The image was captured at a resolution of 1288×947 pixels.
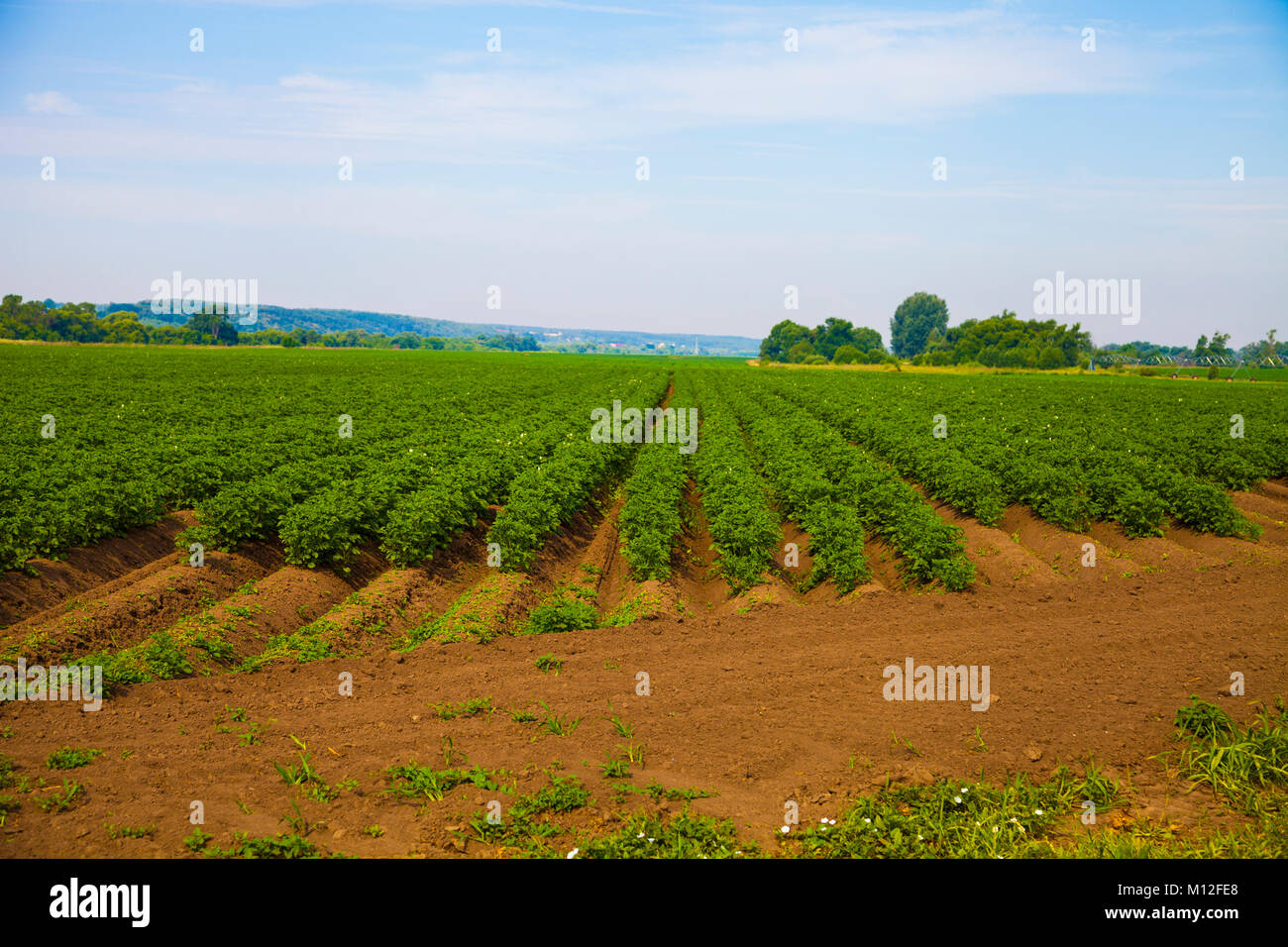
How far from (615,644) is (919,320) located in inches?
7500

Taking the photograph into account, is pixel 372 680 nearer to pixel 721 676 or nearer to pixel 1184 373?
pixel 721 676

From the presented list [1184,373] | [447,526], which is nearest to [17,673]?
[447,526]

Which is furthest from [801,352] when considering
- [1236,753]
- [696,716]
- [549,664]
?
[1236,753]

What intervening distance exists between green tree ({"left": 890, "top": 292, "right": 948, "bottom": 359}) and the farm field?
174 metres

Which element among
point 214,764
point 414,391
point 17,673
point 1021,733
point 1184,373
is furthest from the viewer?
point 1184,373

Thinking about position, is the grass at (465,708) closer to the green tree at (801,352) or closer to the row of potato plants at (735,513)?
the row of potato plants at (735,513)

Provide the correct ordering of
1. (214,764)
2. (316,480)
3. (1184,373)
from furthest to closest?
(1184,373), (316,480), (214,764)

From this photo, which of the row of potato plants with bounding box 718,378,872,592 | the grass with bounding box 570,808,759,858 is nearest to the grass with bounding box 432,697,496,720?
the grass with bounding box 570,808,759,858

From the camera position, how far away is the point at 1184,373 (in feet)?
275

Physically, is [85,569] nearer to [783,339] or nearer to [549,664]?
[549,664]

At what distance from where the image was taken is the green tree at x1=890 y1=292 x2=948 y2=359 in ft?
593

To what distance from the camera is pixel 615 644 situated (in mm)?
8750

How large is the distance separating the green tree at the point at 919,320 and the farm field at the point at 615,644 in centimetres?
17448

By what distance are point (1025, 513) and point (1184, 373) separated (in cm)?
8846
